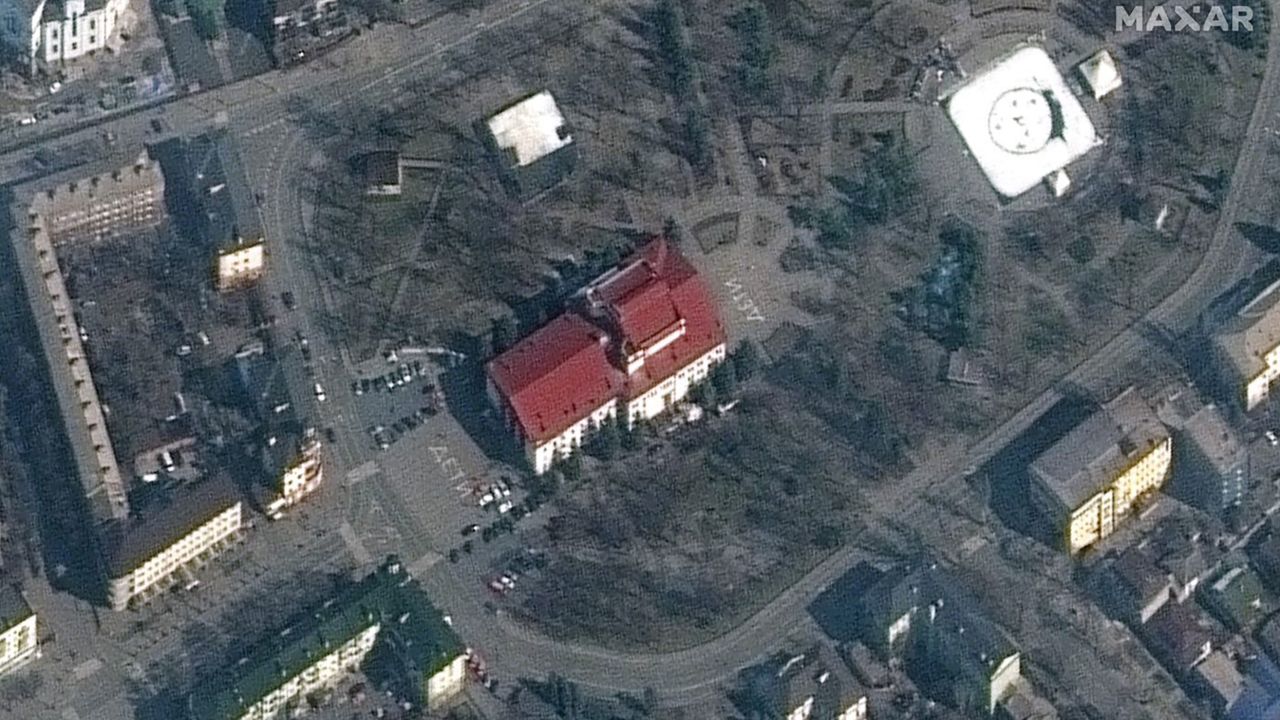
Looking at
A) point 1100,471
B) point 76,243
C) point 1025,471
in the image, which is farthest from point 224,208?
point 1100,471

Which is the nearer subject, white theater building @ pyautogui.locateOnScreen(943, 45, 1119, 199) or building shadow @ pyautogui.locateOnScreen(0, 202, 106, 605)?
building shadow @ pyautogui.locateOnScreen(0, 202, 106, 605)

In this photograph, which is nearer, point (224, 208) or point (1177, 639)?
point (1177, 639)

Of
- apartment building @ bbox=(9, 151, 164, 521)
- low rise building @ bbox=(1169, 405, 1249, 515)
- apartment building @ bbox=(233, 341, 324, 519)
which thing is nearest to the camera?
apartment building @ bbox=(9, 151, 164, 521)

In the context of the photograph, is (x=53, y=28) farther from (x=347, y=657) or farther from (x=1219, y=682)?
(x=1219, y=682)

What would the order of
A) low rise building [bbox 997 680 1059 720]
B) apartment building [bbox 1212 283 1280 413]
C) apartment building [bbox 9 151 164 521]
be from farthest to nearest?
apartment building [bbox 1212 283 1280 413] → apartment building [bbox 9 151 164 521] → low rise building [bbox 997 680 1059 720]

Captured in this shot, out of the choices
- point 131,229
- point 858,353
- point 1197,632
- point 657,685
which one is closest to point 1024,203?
point 858,353

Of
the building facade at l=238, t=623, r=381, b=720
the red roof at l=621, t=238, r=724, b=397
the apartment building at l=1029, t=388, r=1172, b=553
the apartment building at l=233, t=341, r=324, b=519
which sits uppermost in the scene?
the apartment building at l=233, t=341, r=324, b=519

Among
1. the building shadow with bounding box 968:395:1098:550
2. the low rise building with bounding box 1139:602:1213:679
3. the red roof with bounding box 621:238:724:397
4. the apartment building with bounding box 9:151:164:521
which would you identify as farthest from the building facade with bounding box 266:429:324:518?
the low rise building with bounding box 1139:602:1213:679
